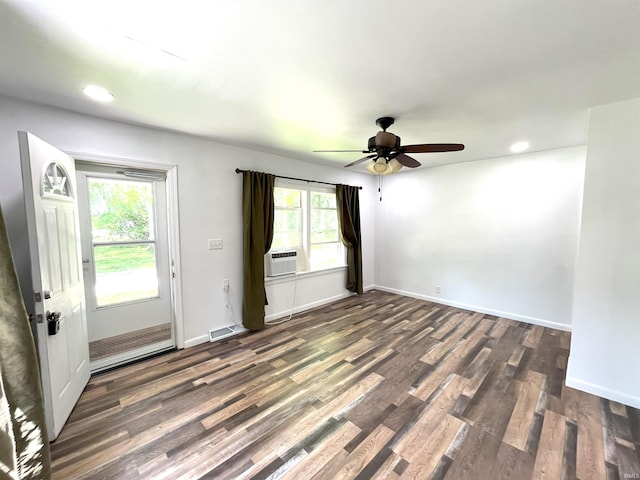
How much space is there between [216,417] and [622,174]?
376 cm

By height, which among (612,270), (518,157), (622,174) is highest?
(518,157)

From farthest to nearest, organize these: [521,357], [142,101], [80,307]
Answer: [521,357]
[80,307]
[142,101]

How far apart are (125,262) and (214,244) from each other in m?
0.93

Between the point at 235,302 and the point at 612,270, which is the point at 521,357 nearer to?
the point at 612,270

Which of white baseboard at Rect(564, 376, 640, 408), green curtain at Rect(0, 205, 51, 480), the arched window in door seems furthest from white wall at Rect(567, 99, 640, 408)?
the arched window in door

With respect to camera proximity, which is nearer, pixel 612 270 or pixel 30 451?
pixel 30 451

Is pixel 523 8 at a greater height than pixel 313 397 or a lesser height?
greater

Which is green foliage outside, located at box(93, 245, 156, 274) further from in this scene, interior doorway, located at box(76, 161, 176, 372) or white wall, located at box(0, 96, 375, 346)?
white wall, located at box(0, 96, 375, 346)

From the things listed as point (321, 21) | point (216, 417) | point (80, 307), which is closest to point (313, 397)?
point (216, 417)

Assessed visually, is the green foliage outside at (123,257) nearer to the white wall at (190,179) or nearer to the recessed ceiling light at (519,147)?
the white wall at (190,179)

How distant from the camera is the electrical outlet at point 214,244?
10.3 feet

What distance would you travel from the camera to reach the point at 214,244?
3.17 m

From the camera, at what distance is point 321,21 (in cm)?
124

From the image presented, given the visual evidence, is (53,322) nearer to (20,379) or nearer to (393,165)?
(20,379)
